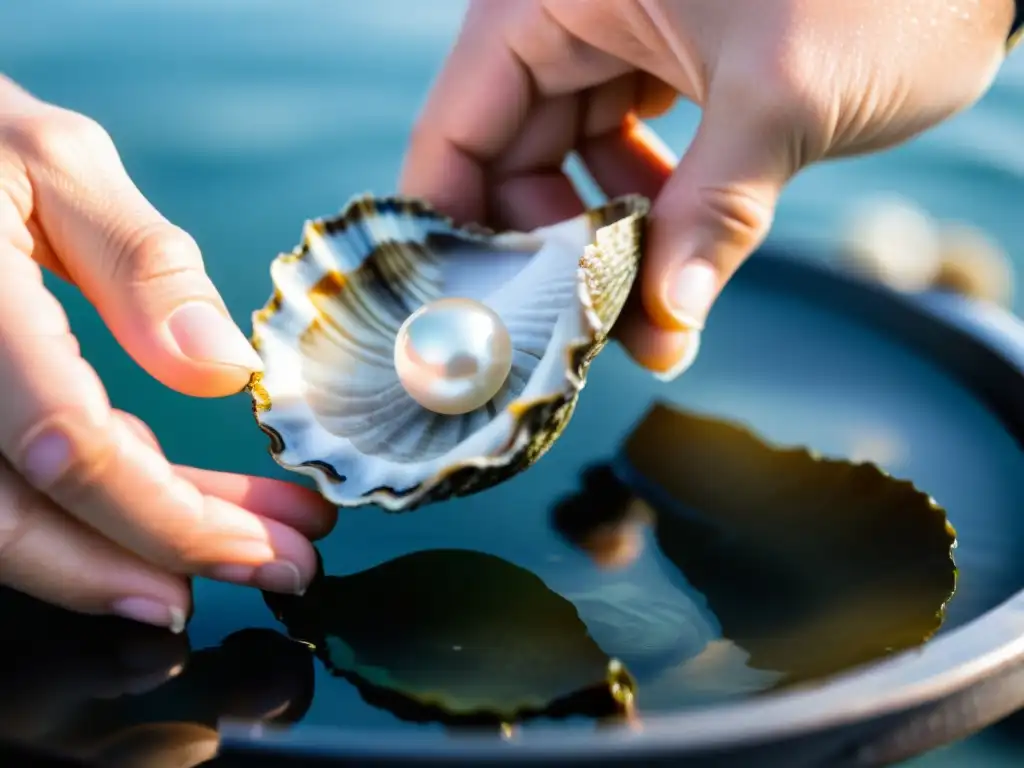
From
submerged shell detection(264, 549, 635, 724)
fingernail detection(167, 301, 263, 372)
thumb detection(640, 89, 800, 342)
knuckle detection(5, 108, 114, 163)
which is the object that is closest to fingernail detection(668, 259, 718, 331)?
thumb detection(640, 89, 800, 342)

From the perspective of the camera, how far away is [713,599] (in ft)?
2.85

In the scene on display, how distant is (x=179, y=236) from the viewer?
86 cm

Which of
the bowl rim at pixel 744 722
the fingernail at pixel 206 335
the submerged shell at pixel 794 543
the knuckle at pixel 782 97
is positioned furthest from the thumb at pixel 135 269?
the knuckle at pixel 782 97

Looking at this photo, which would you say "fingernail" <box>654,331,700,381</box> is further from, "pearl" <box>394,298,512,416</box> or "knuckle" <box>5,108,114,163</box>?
"knuckle" <box>5,108,114,163</box>

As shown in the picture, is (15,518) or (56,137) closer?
(15,518)

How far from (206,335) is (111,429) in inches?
4.1

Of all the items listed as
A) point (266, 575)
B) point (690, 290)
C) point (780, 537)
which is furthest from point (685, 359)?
point (266, 575)

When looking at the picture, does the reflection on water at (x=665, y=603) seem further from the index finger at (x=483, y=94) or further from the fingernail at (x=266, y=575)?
the index finger at (x=483, y=94)

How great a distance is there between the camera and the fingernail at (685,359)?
3.67 ft

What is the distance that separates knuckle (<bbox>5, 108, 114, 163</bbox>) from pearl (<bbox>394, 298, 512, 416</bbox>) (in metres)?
0.32

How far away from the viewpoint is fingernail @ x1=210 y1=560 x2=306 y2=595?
0.81 m

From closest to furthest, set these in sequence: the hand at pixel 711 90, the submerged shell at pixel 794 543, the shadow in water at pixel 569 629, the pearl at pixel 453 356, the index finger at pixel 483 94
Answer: the shadow in water at pixel 569 629 → the submerged shell at pixel 794 543 → the pearl at pixel 453 356 → the hand at pixel 711 90 → the index finger at pixel 483 94

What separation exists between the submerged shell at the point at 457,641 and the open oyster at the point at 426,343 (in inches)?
2.9

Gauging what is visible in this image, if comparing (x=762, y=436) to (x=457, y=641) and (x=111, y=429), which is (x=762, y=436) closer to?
(x=457, y=641)
